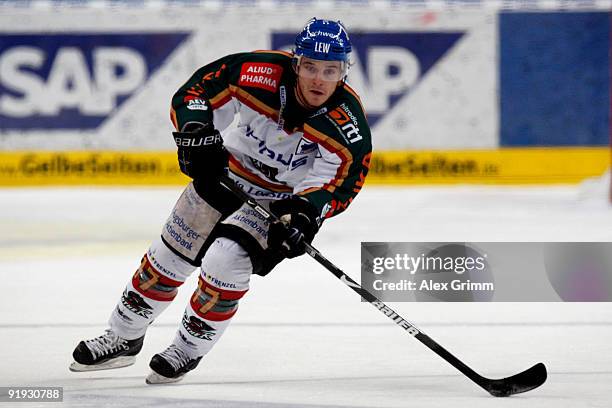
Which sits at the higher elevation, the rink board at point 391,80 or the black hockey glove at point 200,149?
the black hockey glove at point 200,149

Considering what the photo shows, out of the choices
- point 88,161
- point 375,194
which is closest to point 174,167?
point 88,161

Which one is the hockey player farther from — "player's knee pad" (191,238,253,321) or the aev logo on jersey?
the aev logo on jersey

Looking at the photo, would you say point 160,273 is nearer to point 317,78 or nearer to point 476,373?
point 317,78

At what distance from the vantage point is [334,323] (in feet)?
14.6

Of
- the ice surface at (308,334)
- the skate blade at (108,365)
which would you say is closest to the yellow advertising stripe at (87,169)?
the ice surface at (308,334)

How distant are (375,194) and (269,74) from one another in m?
6.84

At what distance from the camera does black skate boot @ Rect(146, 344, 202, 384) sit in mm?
3379

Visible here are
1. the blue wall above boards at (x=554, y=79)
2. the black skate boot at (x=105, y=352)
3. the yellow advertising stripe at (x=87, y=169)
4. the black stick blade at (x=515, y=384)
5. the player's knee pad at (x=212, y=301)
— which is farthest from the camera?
the blue wall above boards at (x=554, y=79)

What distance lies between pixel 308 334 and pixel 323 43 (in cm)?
127

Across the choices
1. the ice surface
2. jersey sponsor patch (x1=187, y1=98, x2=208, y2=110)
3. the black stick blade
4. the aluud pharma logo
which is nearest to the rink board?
the aluud pharma logo

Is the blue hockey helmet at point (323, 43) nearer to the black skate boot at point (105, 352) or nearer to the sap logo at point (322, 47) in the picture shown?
the sap logo at point (322, 47)

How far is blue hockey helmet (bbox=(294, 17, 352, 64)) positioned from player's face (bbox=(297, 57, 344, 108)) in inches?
0.7

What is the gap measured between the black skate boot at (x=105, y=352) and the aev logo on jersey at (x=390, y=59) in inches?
307

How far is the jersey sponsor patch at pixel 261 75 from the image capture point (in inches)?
137
